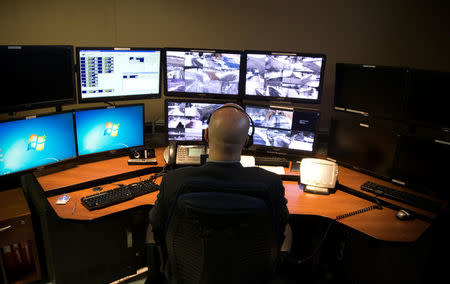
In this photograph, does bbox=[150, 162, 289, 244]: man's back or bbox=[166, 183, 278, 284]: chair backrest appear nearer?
bbox=[166, 183, 278, 284]: chair backrest

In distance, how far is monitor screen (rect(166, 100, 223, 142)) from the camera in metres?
2.92

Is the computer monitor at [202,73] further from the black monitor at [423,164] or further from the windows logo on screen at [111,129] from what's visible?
the black monitor at [423,164]

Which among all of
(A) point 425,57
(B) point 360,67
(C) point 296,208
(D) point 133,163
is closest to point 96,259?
(D) point 133,163

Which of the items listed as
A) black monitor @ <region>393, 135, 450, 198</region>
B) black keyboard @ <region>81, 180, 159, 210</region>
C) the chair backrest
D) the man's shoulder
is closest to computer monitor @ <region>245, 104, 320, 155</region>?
black monitor @ <region>393, 135, 450, 198</region>

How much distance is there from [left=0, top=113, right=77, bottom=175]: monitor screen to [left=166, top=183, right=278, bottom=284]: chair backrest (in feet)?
4.29

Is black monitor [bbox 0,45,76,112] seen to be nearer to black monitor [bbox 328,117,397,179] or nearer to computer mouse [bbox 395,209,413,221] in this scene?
black monitor [bbox 328,117,397,179]

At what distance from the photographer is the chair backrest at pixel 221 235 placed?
4.57ft

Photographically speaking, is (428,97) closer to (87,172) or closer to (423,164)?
(423,164)

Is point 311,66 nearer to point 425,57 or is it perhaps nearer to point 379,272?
point 425,57

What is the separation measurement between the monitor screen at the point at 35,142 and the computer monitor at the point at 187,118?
728 mm

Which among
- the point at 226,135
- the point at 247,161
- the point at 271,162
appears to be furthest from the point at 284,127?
the point at 226,135

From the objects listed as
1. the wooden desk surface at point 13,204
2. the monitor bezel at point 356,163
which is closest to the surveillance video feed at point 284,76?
the monitor bezel at point 356,163

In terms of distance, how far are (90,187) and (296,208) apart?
1366 mm

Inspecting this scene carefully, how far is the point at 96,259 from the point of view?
2631mm
